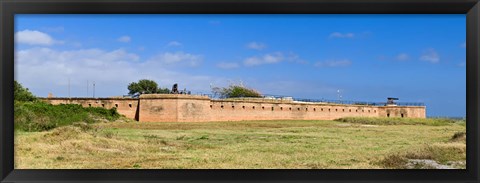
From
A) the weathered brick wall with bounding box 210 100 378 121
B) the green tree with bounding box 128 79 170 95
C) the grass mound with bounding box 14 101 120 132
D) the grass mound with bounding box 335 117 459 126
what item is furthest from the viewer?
the green tree with bounding box 128 79 170 95

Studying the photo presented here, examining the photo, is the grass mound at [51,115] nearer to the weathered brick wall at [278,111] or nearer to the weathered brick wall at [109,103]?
the weathered brick wall at [109,103]

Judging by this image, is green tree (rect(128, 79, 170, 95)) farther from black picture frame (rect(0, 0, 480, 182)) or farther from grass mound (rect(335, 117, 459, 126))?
black picture frame (rect(0, 0, 480, 182))

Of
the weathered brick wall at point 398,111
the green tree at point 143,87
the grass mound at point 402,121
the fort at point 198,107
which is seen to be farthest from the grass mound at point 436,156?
the weathered brick wall at point 398,111

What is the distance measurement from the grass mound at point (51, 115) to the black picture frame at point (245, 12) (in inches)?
40.0

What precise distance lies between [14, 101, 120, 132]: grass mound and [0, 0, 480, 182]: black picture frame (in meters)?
1.02

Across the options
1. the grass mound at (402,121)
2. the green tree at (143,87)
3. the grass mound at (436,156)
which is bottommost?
the grass mound at (402,121)

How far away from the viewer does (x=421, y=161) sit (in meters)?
5.26

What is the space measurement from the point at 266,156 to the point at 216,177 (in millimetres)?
4559

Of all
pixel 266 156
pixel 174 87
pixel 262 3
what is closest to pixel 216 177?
pixel 262 3

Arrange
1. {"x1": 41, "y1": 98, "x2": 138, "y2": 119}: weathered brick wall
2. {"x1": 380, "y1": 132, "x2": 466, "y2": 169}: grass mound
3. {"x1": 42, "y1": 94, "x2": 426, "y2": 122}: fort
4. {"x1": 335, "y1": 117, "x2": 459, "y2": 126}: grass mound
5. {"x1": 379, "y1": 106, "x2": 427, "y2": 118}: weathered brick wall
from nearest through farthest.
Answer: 1. {"x1": 380, "y1": 132, "x2": 466, "y2": 169}: grass mound
2. {"x1": 41, "y1": 98, "x2": 138, "y2": 119}: weathered brick wall
3. {"x1": 42, "y1": 94, "x2": 426, "y2": 122}: fort
4. {"x1": 335, "y1": 117, "x2": 459, "y2": 126}: grass mound
5. {"x1": 379, "y1": 106, "x2": 427, "y2": 118}: weathered brick wall

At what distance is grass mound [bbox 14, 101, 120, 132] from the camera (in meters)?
8.15

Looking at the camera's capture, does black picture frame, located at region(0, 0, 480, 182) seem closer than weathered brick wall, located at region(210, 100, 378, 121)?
Yes

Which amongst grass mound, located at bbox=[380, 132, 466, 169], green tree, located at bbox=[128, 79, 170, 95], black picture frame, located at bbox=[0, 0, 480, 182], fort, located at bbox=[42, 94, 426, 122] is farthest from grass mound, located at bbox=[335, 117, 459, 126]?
black picture frame, located at bbox=[0, 0, 480, 182]

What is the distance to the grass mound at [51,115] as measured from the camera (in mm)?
8149
